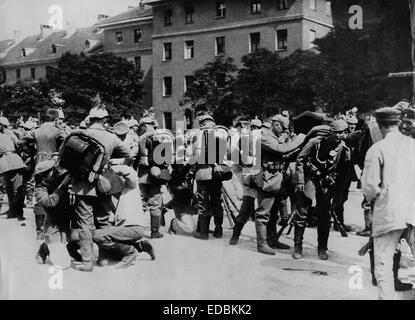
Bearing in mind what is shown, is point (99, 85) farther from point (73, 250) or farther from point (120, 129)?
point (73, 250)

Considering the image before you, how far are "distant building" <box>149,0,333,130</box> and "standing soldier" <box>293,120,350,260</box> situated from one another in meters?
8.48

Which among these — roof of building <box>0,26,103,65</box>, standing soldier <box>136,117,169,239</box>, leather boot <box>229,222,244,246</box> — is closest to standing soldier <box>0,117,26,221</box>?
standing soldier <box>136,117,169,239</box>

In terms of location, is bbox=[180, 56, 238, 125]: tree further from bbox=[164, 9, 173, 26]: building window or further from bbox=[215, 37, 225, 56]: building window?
bbox=[164, 9, 173, 26]: building window

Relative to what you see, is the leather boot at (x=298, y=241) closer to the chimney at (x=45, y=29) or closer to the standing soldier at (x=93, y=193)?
the standing soldier at (x=93, y=193)

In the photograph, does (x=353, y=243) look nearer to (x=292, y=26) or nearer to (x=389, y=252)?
(x=389, y=252)

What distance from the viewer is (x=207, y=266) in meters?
6.62

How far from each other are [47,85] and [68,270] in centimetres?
2027

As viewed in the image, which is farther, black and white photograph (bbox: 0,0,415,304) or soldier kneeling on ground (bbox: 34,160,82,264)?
soldier kneeling on ground (bbox: 34,160,82,264)

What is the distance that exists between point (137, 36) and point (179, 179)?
12.1 m

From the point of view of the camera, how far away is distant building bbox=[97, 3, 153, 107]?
19.5 meters

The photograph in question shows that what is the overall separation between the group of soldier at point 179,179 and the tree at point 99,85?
778 centimetres

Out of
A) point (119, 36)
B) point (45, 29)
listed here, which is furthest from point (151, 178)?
point (119, 36)

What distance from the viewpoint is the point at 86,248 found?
6.24m
